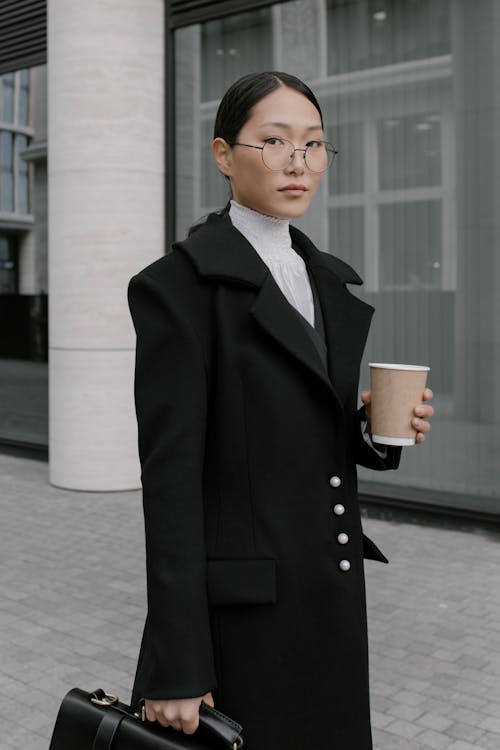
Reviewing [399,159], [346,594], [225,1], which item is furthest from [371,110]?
[346,594]

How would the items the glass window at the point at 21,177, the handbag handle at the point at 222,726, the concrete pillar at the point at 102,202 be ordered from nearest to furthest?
the handbag handle at the point at 222,726 → the concrete pillar at the point at 102,202 → the glass window at the point at 21,177

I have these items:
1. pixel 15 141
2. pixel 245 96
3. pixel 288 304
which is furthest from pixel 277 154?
pixel 15 141

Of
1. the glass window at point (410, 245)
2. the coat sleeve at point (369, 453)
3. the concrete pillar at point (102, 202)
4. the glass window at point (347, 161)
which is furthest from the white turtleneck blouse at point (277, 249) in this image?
the concrete pillar at point (102, 202)

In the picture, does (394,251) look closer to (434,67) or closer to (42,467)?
(434,67)

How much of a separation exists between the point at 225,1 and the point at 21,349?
14.6 ft

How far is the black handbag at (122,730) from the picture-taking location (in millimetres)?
1668

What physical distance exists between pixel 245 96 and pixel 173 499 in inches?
31.7

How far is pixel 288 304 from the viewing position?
5.98 ft

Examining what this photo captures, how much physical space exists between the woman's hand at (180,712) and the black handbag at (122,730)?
14 millimetres

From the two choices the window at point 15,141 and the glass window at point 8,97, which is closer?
the window at point 15,141

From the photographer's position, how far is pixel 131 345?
791 centimetres

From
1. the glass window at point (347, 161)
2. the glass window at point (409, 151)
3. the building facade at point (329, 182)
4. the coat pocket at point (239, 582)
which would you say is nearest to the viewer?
the coat pocket at point (239, 582)

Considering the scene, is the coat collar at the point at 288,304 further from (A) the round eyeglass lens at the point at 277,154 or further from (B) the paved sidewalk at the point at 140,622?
(B) the paved sidewalk at the point at 140,622

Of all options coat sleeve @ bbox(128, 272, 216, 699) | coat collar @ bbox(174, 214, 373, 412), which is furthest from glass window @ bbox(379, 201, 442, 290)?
coat sleeve @ bbox(128, 272, 216, 699)
